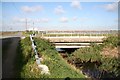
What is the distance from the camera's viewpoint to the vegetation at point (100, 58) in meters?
22.3

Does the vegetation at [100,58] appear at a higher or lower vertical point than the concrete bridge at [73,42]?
lower

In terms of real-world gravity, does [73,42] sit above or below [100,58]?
above

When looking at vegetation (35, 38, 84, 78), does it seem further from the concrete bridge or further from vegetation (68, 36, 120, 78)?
the concrete bridge

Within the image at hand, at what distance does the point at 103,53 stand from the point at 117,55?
7.10 feet

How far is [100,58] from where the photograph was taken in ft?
88.9

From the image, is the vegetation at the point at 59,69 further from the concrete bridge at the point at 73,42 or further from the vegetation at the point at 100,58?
the concrete bridge at the point at 73,42

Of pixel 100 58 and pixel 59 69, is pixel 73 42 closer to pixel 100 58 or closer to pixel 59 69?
pixel 100 58

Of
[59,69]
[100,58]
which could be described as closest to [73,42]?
[100,58]

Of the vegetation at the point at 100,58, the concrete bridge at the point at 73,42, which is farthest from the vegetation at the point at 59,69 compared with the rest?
the concrete bridge at the point at 73,42

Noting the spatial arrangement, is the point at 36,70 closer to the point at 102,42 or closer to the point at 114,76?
the point at 114,76

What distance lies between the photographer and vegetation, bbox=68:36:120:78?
2233cm

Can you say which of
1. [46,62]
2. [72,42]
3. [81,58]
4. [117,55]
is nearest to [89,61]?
[81,58]

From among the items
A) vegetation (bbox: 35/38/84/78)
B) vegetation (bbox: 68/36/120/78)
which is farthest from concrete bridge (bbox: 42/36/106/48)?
vegetation (bbox: 35/38/84/78)

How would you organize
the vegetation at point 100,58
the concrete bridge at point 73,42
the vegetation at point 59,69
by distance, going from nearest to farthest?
the vegetation at point 59,69 → the vegetation at point 100,58 → the concrete bridge at point 73,42
